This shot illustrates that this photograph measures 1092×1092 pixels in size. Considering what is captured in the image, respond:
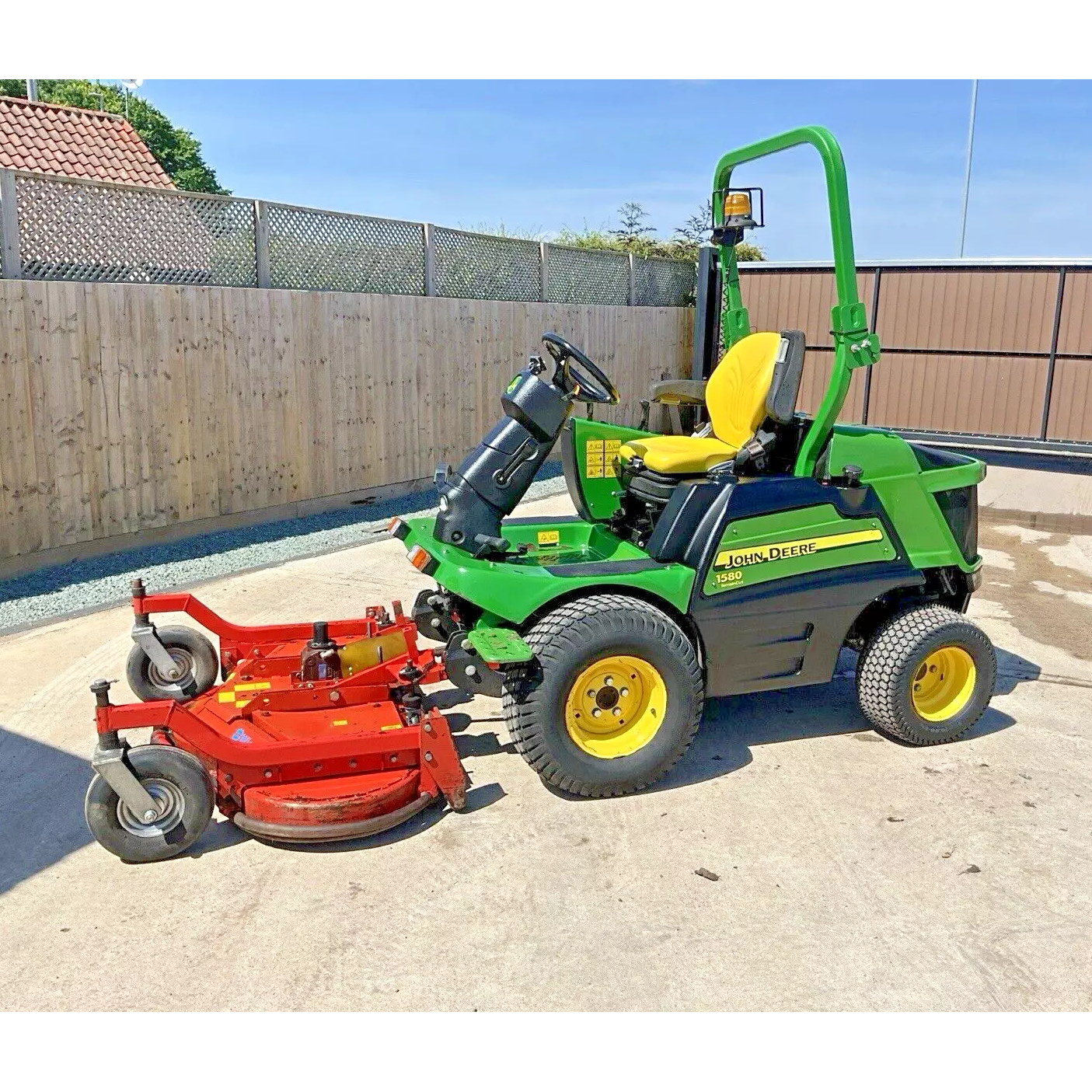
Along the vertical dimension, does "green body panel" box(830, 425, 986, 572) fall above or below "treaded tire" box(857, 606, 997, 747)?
above

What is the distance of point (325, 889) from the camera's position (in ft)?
11.1

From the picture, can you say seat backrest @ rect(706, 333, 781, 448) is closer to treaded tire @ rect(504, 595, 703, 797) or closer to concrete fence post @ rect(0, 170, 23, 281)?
treaded tire @ rect(504, 595, 703, 797)

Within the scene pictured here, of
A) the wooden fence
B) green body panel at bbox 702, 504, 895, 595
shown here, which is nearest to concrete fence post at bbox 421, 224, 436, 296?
the wooden fence

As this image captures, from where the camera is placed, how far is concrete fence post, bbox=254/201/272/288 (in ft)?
28.3

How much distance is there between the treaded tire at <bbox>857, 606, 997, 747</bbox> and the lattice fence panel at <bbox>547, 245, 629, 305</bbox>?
8683 mm

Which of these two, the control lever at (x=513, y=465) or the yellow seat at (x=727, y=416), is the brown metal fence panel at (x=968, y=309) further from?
the control lever at (x=513, y=465)

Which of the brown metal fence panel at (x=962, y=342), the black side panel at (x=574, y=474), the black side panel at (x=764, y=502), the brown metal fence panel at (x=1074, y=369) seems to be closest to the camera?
the black side panel at (x=764, y=502)

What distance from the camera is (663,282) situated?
1466cm

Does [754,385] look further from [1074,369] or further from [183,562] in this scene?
[1074,369]

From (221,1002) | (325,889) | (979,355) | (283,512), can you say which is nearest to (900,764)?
(325,889)

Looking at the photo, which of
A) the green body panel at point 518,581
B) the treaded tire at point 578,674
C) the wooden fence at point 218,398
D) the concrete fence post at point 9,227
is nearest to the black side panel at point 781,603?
the green body panel at point 518,581

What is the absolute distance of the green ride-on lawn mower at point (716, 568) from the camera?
4.03 meters

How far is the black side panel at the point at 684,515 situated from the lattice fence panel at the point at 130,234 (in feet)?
16.6
